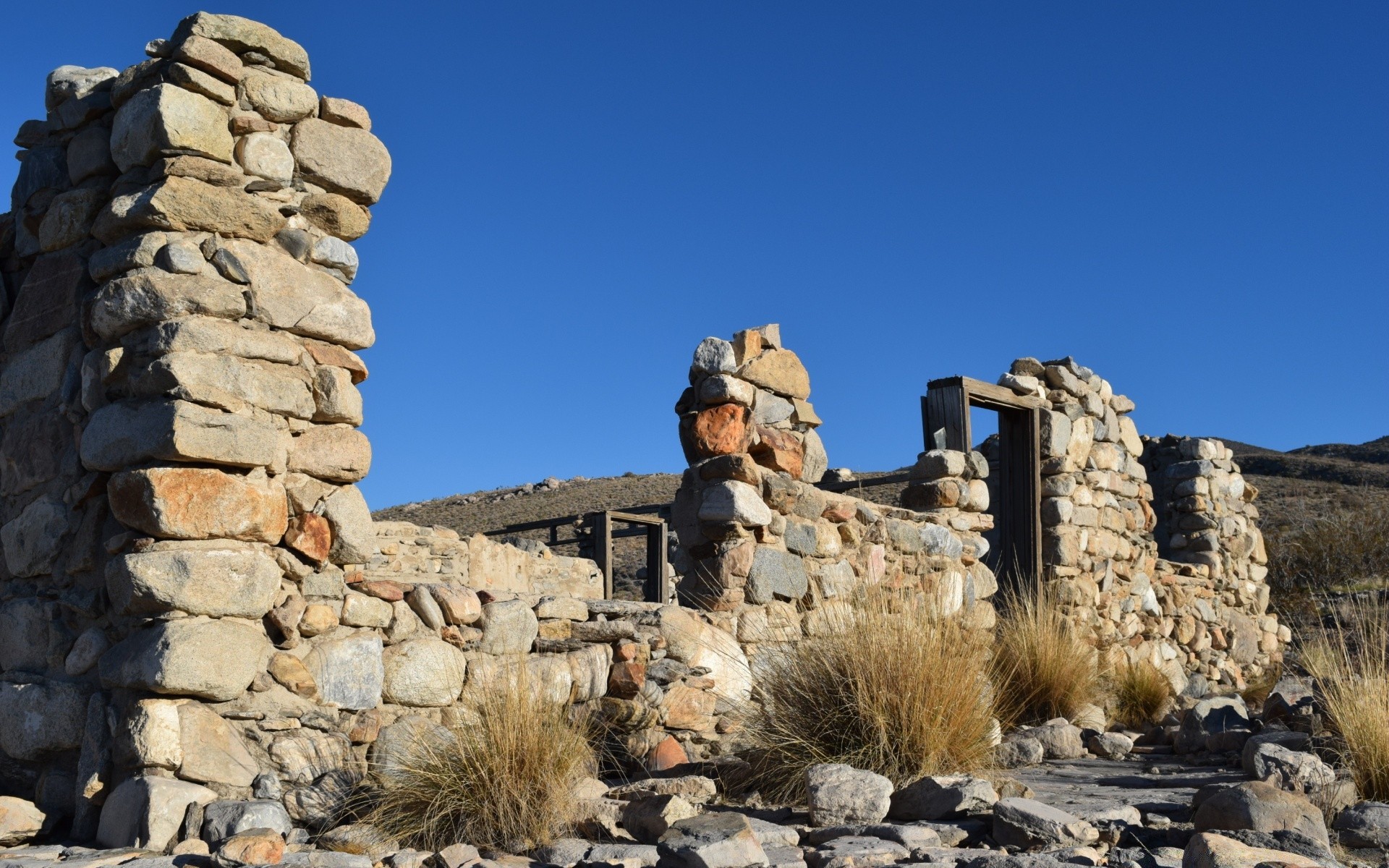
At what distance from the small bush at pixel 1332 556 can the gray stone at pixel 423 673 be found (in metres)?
12.5

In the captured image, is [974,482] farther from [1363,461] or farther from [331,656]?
[1363,461]

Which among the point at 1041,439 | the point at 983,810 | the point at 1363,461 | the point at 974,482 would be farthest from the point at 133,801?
the point at 1363,461

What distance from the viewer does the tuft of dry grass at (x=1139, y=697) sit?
6.88 m

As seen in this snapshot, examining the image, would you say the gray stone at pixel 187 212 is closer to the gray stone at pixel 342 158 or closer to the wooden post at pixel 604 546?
the gray stone at pixel 342 158

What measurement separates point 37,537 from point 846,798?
107 inches

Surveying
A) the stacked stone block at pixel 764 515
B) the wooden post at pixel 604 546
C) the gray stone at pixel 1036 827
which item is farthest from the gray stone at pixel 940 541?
the wooden post at pixel 604 546

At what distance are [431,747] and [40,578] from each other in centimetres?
147

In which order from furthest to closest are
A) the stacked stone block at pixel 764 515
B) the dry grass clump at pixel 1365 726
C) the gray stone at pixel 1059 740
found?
the stacked stone block at pixel 764 515 → the gray stone at pixel 1059 740 → the dry grass clump at pixel 1365 726

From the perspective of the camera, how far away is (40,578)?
13.1 feet

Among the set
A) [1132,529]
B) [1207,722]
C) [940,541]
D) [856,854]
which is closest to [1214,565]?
[1132,529]

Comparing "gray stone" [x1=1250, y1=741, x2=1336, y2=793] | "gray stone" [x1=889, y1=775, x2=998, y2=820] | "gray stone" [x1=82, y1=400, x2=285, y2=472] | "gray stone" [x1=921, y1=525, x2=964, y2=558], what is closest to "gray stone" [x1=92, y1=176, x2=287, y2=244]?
"gray stone" [x1=82, y1=400, x2=285, y2=472]

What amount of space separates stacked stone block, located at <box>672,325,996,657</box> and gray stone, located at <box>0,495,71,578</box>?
2.63 metres

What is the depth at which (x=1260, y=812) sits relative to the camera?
3.43m

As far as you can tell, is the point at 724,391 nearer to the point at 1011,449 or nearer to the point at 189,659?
the point at 189,659
